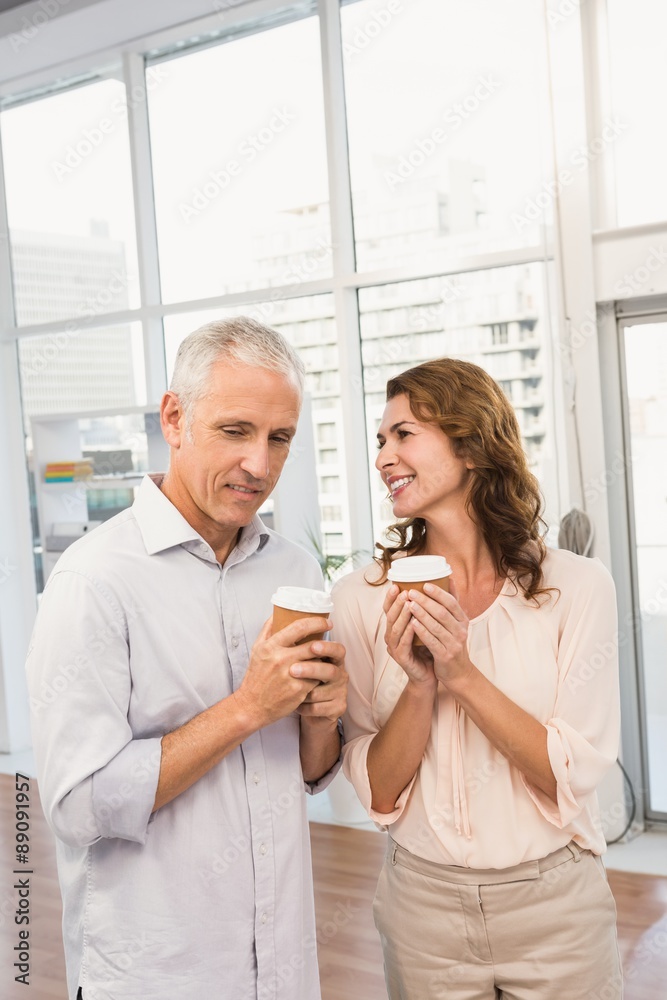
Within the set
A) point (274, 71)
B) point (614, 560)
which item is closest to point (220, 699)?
point (614, 560)

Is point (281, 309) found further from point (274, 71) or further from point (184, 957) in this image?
point (184, 957)

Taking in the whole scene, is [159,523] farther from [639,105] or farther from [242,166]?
[242,166]

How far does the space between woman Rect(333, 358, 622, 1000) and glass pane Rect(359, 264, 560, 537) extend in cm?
279

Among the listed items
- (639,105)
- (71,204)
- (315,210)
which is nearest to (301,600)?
(639,105)

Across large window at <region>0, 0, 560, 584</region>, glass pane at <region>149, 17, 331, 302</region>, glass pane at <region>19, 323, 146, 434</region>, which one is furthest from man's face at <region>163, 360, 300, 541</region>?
glass pane at <region>19, 323, 146, 434</region>

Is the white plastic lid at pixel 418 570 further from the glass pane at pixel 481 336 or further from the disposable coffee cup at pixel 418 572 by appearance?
the glass pane at pixel 481 336

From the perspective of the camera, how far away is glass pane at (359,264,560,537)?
174 inches

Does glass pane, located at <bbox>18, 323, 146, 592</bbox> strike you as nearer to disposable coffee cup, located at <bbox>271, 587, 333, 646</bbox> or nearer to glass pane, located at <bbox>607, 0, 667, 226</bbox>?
glass pane, located at <bbox>607, 0, 667, 226</bbox>

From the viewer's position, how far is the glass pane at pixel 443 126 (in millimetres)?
4410

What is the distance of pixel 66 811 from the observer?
1.28m

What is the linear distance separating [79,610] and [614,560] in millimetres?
3415

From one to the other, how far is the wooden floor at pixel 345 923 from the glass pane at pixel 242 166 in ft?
9.29

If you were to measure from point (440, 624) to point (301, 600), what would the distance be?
21 centimetres

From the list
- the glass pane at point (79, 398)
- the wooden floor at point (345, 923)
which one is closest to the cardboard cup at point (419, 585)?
the wooden floor at point (345, 923)
